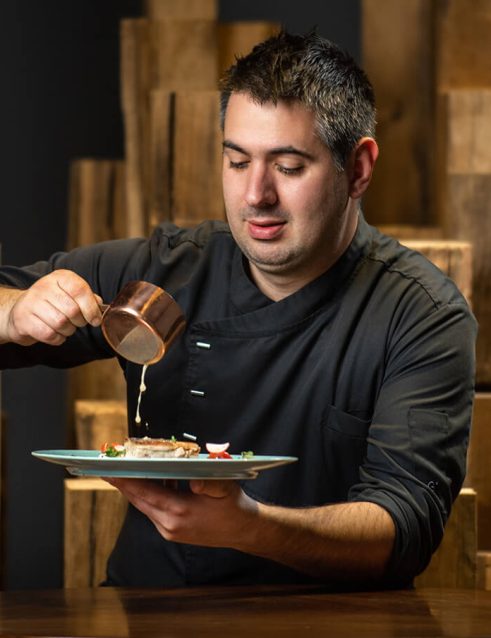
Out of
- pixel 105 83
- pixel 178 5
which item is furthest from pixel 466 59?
pixel 105 83

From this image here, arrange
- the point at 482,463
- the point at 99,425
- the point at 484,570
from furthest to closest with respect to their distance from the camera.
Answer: the point at 99,425, the point at 482,463, the point at 484,570

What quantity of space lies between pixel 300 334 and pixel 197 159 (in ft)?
3.88

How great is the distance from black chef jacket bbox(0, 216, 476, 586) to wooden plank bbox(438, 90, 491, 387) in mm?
872

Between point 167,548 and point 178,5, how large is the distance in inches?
76.3

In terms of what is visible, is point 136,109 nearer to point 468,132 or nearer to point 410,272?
point 468,132

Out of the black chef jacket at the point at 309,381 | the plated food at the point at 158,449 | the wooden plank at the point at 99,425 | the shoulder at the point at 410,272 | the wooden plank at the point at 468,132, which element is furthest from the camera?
the wooden plank at the point at 468,132

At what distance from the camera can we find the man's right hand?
6.56ft

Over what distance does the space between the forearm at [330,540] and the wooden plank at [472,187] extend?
1.27 meters

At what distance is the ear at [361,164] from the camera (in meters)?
2.29

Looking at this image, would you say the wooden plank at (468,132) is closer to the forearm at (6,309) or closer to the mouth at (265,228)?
the mouth at (265,228)

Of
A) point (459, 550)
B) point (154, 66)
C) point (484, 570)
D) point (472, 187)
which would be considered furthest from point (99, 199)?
point (459, 550)

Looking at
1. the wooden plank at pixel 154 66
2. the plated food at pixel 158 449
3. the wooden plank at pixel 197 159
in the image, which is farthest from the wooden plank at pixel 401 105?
the plated food at pixel 158 449

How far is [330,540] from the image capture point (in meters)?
1.88

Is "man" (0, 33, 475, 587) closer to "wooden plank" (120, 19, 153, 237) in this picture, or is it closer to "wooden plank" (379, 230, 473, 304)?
"wooden plank" (379, 230, 473, 304)
